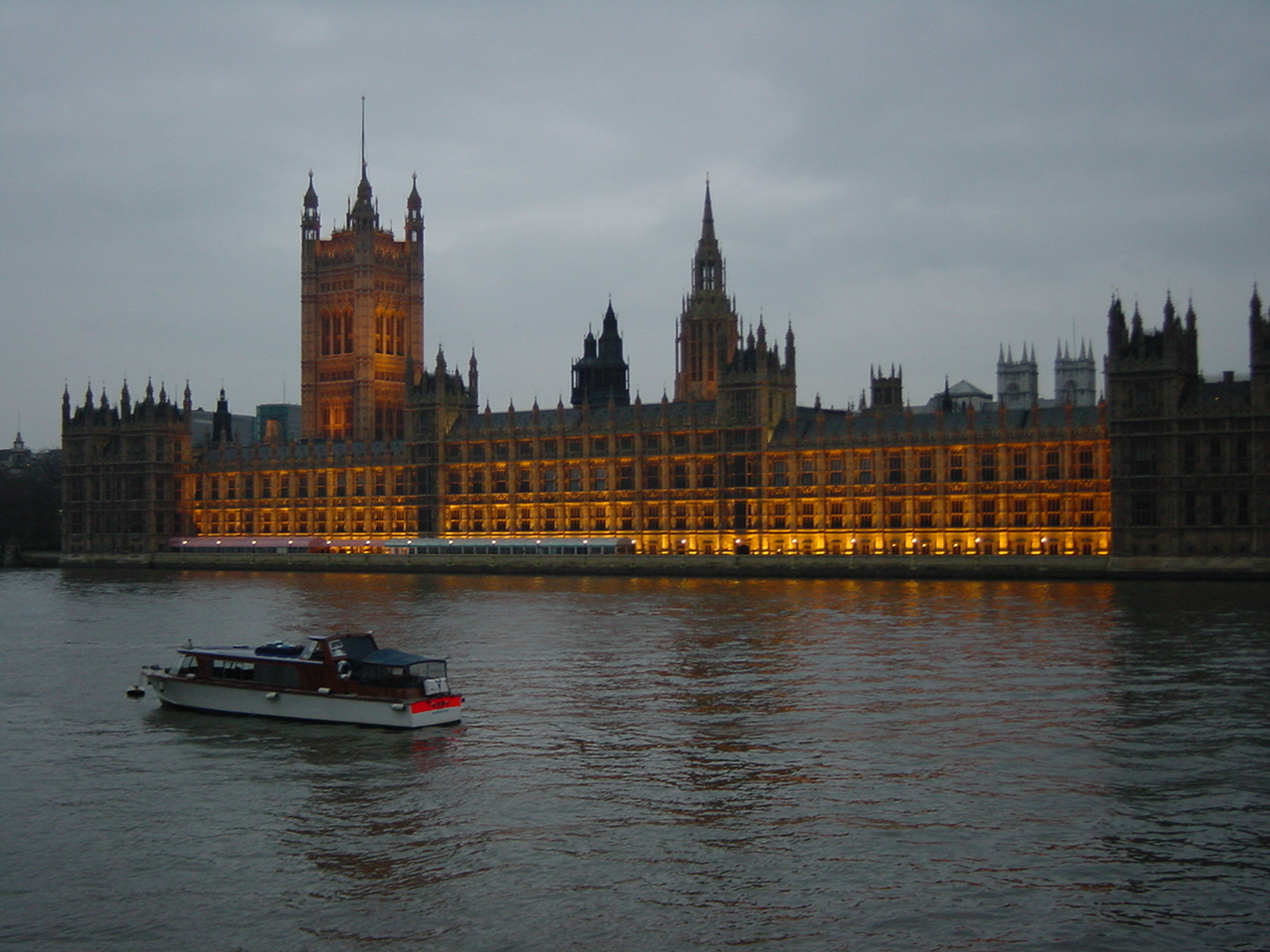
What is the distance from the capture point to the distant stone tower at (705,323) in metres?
186

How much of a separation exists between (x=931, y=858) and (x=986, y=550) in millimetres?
104108

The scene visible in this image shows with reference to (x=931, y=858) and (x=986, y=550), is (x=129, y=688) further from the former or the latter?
(x=986, y=550)

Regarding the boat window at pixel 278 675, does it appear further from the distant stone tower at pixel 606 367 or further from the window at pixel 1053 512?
the distant stone tower at pixel 606 367

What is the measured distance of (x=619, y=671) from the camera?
56.8m

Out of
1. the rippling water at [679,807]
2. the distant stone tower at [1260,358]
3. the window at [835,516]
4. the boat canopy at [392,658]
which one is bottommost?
the rippling water at [679,807]

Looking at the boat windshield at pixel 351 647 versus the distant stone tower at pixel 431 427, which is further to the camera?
the distant stone tower at pixel 431 427

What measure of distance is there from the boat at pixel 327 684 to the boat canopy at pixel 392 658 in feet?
0.09

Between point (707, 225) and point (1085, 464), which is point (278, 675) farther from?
point (707, 225)

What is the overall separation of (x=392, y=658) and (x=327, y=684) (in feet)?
6.74

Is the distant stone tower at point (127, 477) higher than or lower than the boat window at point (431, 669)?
higher

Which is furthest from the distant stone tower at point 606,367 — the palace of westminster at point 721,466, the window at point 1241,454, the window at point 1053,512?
the window at point 1241,454

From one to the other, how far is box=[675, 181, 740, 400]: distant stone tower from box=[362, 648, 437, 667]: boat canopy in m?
140

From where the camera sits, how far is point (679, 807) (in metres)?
34.1

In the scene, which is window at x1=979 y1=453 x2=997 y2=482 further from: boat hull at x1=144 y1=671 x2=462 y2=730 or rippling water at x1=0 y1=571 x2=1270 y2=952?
boat hull at x1=144 y1=671 x2=462 y2=730
